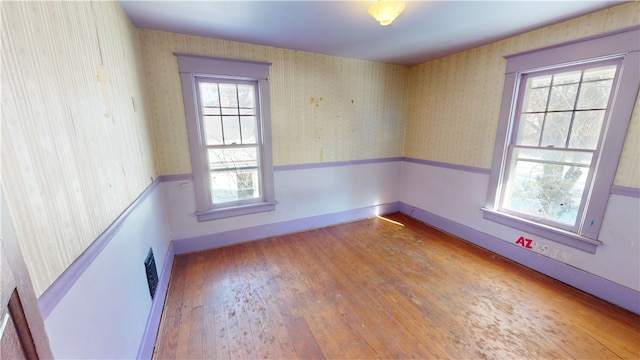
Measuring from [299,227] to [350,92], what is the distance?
206 centimetres

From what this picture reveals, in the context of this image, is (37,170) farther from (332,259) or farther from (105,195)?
(332,259)

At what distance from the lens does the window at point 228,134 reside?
260 centimetres

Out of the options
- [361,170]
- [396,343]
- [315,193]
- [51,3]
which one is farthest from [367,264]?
[51,3]

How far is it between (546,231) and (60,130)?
3.61m

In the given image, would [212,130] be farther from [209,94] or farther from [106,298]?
[106,298]

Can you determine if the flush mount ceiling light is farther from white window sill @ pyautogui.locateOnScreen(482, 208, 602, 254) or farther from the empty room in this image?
white window sill @ pyautogui.locateOnScreen(482, 208, 602, 254)

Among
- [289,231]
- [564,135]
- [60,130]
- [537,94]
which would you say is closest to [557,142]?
[564,135]

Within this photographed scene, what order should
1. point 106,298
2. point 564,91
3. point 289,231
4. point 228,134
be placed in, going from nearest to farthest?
point 106,298 < point 564,91 < point 228,134 < point 289,231

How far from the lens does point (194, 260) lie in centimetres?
269

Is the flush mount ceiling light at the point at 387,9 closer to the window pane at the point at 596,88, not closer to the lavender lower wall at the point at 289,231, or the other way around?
the window pane at the point at 596,88

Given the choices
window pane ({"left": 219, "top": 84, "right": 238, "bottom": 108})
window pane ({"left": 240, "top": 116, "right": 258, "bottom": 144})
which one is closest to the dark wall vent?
window pane ({"left": 240, "top": 116, "right": 258, "bottom": 144})

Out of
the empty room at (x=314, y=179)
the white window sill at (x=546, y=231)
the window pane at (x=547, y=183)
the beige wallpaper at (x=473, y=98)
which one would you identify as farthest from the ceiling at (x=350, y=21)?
the white window sill at (x=546, y=231)

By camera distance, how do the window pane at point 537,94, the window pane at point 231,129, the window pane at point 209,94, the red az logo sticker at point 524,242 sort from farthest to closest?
the window pane at point 231,129 → the window pane at point 209,94 → the red az logo sticker at point 524,242 → the window pane at point 537,94

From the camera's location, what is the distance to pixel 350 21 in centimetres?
213
